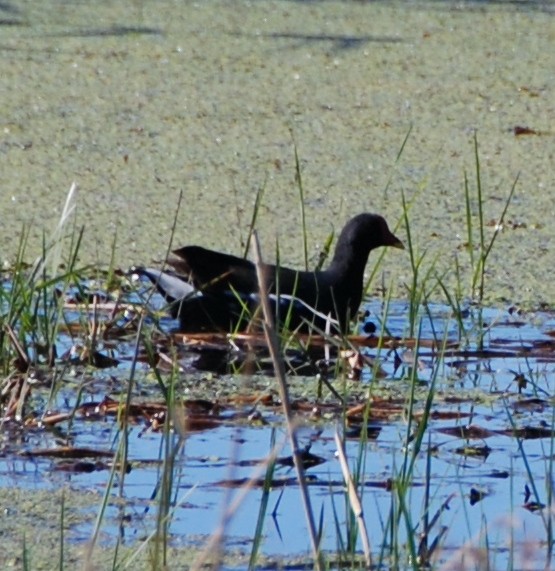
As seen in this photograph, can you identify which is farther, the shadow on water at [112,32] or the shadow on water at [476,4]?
the shadow on water at [476,4]

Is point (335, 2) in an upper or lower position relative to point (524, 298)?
upper

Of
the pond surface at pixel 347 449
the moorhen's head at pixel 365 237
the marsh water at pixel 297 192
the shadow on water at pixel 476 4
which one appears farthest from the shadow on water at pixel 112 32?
the pond surface at pixel 347 449

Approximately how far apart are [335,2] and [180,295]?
1.90 meters

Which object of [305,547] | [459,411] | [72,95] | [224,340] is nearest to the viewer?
[305,547]

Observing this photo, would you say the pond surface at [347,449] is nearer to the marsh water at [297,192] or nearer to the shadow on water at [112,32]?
the marsh water at [297,192]

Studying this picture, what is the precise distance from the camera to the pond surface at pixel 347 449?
1.82 m

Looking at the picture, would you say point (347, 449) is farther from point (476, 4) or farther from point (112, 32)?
point (476, 4)

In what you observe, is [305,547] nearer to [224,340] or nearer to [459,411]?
[459,411]

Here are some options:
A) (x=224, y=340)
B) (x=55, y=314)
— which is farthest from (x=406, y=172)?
(x=55, y=314)

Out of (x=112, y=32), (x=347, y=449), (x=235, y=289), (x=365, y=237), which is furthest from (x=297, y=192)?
(x=347, y=449)

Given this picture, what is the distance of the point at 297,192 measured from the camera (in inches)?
137

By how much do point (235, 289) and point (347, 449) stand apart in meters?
0.77

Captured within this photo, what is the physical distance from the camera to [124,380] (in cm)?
243

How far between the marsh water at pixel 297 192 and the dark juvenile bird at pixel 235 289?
0.09m
